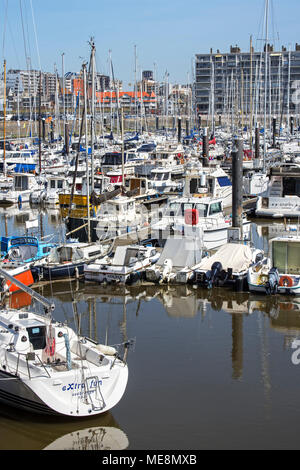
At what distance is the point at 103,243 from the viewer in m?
25.4

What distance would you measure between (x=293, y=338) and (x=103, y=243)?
33.4 feet

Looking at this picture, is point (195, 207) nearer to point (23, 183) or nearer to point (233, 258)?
point (233, 258)

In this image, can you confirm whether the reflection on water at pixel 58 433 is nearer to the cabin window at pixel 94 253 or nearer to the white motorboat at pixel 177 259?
the white motorboat at pixel 177 259

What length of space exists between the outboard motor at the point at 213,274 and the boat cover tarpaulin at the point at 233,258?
1.35 ft

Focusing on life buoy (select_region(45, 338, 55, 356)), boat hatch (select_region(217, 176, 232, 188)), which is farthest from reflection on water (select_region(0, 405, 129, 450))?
boat hatch (select_region(217, 176, 232, 188))

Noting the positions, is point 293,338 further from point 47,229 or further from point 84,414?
point 47,229

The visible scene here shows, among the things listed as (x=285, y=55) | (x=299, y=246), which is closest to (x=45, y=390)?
(x=299, y=246)

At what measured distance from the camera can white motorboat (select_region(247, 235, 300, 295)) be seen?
20125mm

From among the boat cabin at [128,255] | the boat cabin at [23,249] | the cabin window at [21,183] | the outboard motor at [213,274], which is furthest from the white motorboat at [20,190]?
the outboard motor at [213,274]

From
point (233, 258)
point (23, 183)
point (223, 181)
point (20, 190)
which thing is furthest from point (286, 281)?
point (23, 183)

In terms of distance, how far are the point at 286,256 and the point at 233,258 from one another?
1.93 meters

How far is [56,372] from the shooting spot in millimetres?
12391

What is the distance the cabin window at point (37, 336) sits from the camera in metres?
13.9

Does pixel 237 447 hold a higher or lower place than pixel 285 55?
lower
